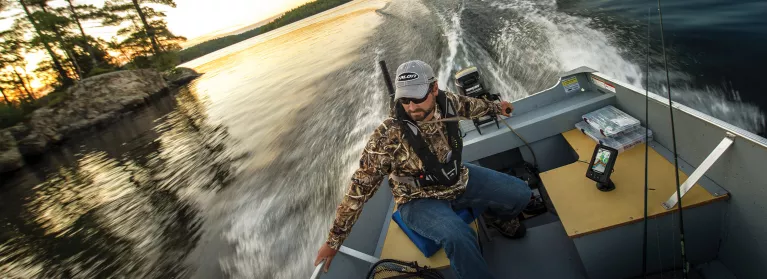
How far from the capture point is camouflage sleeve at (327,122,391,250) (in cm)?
194

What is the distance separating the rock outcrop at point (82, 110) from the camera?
19.5 meters

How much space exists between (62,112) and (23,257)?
23266mm

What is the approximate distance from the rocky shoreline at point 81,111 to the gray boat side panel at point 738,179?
1043 inches

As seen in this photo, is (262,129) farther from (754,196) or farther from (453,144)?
(754,196)

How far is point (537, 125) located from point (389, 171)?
2.07m

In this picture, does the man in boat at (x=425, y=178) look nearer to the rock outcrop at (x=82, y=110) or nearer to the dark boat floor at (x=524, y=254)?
the dark boat floor at (x=524, y=254)

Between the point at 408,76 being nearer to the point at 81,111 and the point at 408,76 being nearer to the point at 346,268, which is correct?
the point at 346,268

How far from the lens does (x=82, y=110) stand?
2498 cm

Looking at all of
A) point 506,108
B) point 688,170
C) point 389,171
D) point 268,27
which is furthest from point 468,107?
point 268,27

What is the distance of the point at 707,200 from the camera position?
1986 millimetres

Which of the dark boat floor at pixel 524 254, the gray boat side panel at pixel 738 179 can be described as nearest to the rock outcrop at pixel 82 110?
the dark boat floor at pixel 524 254

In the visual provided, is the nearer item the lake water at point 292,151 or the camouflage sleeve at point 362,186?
the camouflage sleeve at point 362,186

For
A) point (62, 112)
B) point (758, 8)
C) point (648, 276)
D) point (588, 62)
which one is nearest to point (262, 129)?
point (588, 62)

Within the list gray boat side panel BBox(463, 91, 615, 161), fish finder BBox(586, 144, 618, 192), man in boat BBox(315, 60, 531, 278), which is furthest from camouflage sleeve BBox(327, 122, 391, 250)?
gray boat side panel BBox(463, 91, 615, 161)
